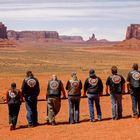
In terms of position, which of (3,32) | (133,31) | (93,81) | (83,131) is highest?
(3,32)

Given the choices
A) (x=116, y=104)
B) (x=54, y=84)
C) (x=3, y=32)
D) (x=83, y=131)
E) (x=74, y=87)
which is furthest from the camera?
(x=3, y=32)

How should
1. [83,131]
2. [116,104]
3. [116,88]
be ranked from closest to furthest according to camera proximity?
[83,131] → [116,88] → [116,104]

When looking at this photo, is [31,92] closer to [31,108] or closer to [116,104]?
[31,108]

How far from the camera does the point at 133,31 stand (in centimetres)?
18288

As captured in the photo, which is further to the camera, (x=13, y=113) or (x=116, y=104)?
(x=116, y=104)

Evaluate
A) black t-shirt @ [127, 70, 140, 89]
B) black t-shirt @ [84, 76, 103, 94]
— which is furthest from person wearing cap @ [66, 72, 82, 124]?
black t-shirt @ [127, 70, 140, 89]

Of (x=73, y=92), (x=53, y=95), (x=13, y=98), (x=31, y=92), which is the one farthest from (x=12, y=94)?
(x=73, y=92)

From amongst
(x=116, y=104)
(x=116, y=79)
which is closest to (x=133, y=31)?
(x=116, y=104)

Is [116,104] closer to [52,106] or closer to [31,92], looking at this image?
[52,106]

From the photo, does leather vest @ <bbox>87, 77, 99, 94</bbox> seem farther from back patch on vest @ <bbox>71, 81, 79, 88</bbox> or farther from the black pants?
the black pants

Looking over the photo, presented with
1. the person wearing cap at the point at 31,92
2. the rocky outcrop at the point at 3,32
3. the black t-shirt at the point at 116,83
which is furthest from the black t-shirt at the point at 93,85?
the rocky outcrop at the point at 3,32

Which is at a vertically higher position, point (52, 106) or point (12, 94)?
point (12, 94)

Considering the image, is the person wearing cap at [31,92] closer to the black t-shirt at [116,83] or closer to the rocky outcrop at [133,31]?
the black t-shirt at [116,83]

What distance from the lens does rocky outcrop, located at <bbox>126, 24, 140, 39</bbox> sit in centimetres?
18012
